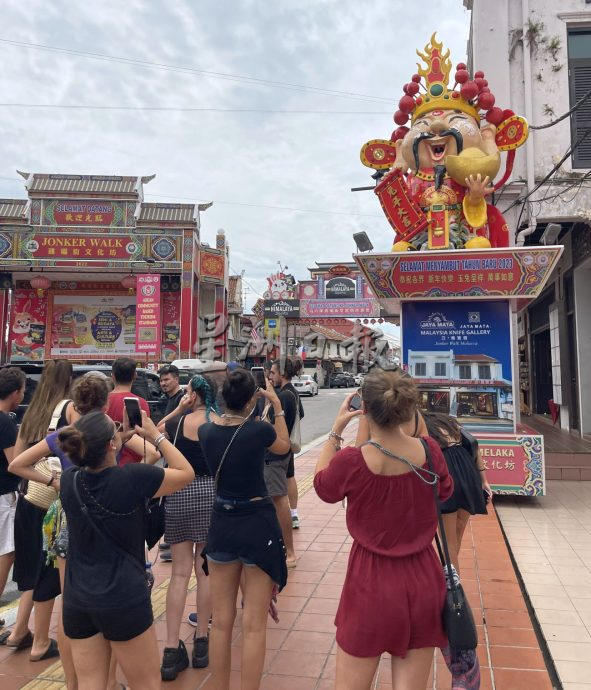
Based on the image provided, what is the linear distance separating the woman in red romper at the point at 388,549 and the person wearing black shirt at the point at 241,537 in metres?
0.59


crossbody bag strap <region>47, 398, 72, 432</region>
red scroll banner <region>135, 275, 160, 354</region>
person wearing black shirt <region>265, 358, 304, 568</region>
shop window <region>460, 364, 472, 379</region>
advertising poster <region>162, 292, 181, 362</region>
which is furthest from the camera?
advertising poster <region>162, 292, 181, 362</region>

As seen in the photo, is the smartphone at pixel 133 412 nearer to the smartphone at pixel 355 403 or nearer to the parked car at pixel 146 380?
the smartphone at pixel 355 403

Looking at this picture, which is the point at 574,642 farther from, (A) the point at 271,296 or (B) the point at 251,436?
(A) the point at 271,296

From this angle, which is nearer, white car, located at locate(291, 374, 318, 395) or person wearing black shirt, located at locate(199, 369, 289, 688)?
person wearing black shirt, located at locate(199, 369, 289, 688)

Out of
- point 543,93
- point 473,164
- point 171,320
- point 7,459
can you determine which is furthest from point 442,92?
point 171,320

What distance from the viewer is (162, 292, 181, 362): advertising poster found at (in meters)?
21.4

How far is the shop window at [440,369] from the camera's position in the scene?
7.00 metres

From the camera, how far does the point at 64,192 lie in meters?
19.9

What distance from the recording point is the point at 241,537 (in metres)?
2.54

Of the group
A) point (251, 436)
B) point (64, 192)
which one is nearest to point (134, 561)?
point (251, 436)

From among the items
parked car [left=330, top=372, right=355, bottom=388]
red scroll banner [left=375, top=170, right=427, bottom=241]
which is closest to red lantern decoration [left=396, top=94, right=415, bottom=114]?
red scroll banner [left=375, top=170, right=427, bottom=241]

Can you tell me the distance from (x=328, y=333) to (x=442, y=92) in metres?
30.0

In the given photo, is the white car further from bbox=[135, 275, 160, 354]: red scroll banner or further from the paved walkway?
the paved walkway

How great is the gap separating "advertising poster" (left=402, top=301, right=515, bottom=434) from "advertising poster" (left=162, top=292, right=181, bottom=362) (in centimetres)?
1553
